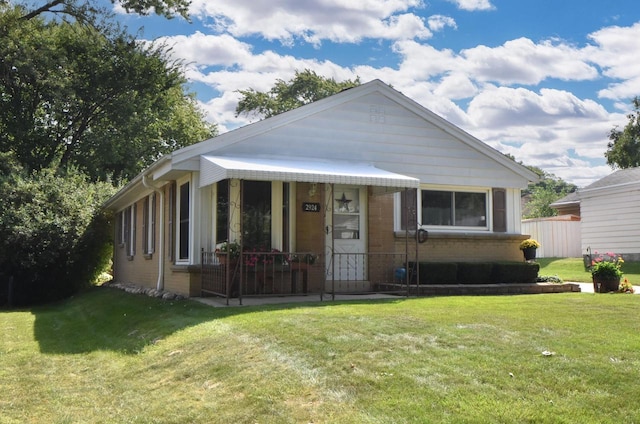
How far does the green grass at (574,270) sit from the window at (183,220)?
34.0 ft

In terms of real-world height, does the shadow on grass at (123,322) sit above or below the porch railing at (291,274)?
below

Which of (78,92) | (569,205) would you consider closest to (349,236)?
(78,92)

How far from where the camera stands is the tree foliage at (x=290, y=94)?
42.8 metres

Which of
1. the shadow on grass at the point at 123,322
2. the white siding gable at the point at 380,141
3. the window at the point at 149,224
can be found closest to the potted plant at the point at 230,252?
the shadow on grass at the point at 123,322

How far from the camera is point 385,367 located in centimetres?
571

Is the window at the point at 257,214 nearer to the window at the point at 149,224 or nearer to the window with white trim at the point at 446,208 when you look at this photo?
the window with white trim at the point at 446,208

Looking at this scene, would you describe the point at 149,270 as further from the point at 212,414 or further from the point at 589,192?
the point at 589,192

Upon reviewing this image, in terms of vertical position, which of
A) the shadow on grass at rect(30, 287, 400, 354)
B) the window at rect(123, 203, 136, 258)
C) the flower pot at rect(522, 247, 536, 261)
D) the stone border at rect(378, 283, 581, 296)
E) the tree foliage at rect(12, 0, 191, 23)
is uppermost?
the tree foliage at rect(12, 0, 191, 23)

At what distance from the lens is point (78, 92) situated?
26.8m

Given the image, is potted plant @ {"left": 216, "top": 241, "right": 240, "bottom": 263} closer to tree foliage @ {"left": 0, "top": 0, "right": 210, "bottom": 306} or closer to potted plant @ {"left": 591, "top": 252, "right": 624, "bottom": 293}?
potted plant @ {"left": 591, "top": 252, "right": 624, "bottom": 293}

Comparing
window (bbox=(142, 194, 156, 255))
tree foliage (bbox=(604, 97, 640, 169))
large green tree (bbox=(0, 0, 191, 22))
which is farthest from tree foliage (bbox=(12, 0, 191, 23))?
tree foliage (bbox=(604, 97, 640, 169))

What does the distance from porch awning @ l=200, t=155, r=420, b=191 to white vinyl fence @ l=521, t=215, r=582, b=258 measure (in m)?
16.3

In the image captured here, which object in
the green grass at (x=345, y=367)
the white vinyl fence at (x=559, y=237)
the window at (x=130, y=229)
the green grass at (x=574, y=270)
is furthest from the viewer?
the white vinyl fence at (x=559, y=237)

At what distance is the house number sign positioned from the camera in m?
12.2
